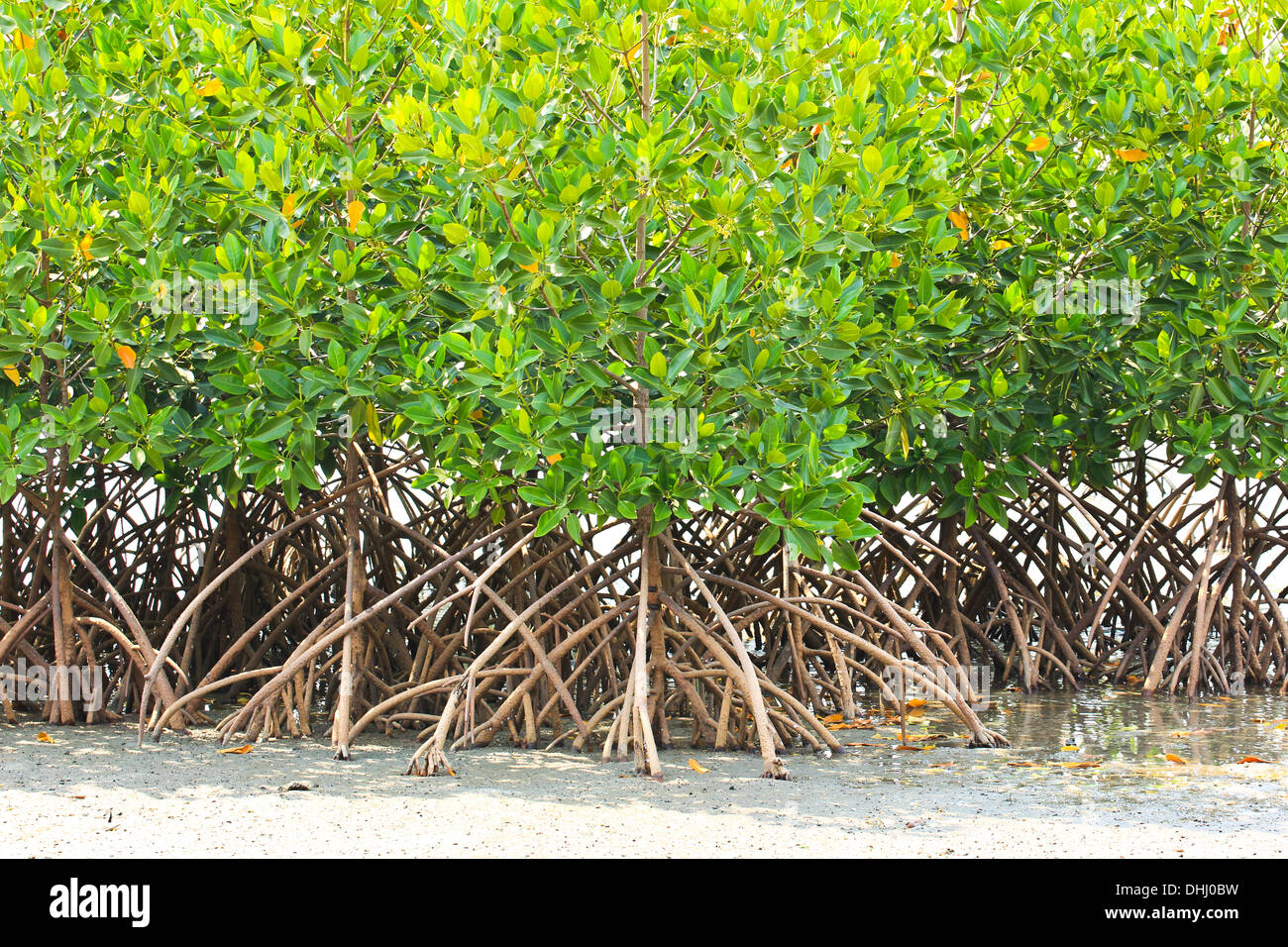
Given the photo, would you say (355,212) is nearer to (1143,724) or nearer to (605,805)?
(605,805)

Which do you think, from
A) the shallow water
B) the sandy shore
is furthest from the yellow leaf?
the shallow water

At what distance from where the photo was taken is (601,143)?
5004 millimetres

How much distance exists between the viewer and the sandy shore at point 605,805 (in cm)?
412

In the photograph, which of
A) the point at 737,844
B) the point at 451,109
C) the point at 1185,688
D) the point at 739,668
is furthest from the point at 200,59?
Result: the point at 1185,688

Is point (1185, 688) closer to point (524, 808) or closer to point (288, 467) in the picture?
point (524, 808)

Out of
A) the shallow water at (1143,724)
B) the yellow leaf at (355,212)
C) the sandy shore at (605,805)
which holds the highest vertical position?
the yellow leaf at (355,212)

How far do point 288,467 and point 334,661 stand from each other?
145cm

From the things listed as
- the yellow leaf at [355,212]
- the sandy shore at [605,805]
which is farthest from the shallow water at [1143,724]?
the yellow leaf at [355,212]

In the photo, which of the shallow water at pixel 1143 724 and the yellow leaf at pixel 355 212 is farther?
the shallow water at pixel 1143 724

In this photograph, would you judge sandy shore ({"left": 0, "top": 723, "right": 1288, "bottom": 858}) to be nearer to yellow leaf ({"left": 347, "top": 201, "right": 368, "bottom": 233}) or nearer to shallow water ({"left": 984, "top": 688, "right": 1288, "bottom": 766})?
shallow water ({"left": 984, "top": 688, "right": 1288, "bottom": 766})

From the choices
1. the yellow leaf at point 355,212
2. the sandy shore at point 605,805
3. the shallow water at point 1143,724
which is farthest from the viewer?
the shallow water at point 1143,724

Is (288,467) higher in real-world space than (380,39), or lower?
lower

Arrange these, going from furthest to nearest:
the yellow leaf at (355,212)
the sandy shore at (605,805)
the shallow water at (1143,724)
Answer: the shallow water at (1143,724) → the yellow leaf at (355,212) → the sandy shore at (605,805)

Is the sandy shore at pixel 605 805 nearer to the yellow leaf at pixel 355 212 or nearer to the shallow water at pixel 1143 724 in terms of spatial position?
the shallow water at pixel 1143 724
